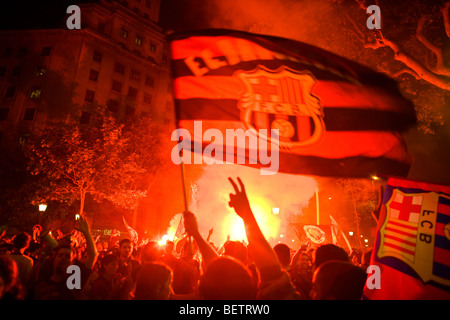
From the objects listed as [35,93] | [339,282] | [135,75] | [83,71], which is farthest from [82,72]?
[339,282]

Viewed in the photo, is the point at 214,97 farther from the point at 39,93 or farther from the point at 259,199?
the point at 39,93

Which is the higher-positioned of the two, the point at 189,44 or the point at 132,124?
the point at 132,124

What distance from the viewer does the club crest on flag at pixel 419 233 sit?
9.19ft

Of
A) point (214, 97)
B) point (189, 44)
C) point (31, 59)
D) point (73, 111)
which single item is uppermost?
point (31, 59)

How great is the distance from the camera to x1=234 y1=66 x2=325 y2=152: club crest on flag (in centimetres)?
457

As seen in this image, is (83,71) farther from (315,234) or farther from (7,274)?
(7,274)

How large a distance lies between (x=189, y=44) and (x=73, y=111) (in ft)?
106

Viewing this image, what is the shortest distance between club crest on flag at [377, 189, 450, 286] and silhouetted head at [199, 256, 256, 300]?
188 centimetres

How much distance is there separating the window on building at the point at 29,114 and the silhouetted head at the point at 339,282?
122 ft

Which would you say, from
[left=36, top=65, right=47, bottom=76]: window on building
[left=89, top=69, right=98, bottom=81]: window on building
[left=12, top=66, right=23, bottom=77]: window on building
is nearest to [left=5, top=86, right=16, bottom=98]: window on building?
[left=12, top=66, right=23, bottom=77]: window on building

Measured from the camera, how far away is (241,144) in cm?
452

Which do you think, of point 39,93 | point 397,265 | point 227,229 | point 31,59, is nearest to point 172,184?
point 227,229

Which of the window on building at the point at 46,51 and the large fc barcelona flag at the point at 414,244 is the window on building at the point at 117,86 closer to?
the window on building at the point at 46,51
